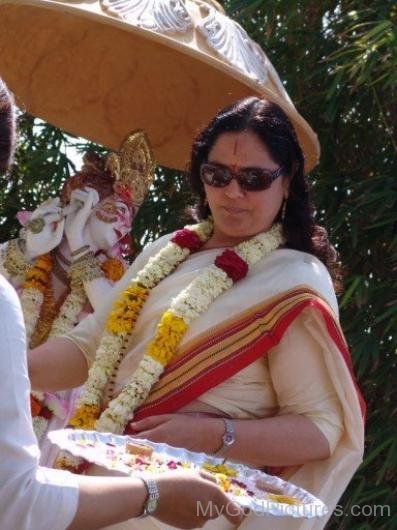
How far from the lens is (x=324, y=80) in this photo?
5477mm

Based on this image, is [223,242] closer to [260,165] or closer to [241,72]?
[260,165]

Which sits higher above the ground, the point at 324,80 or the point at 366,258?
the point at 324,80

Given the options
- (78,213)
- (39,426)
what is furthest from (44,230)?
(39,426)

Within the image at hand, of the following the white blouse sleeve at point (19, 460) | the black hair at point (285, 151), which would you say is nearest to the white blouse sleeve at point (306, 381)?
the black hair at point (285, 151)

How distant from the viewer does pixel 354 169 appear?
18.0 feet

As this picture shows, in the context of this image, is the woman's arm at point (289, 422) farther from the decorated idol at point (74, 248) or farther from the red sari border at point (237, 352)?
the decorated idol at point (74, 248)

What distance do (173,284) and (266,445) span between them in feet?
1.61

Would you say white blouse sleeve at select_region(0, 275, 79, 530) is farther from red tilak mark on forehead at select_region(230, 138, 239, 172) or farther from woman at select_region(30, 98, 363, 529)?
red tilak mark on forehead at select_region(230, 138, 239, 172)

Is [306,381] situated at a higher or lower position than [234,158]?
Answer: lower

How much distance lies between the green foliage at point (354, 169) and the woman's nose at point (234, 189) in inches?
75.5

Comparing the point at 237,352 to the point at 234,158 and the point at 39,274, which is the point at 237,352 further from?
the point at 39,274

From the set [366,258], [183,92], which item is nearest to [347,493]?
[366,258]

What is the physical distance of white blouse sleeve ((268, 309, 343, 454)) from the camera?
2.74m

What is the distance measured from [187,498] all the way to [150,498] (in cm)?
8
